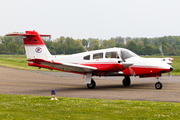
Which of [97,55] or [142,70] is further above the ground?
[97,55]

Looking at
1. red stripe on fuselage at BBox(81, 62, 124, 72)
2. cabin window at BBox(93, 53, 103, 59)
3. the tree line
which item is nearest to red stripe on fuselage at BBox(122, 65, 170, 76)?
red stripe on fuselage at BBox(81, 62, 124, 72)

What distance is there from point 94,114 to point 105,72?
30.2ft

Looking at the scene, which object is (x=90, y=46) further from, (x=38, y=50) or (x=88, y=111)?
(x=88, y=111)

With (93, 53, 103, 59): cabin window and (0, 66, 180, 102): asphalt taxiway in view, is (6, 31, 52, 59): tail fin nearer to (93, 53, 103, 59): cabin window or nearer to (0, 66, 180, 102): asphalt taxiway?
(0, 66, 180, 102): asphalt taxiway

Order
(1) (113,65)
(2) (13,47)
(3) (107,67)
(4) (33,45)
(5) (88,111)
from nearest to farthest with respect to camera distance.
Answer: (5) (88,111) < (1) (113,65) < (3) (107,67) < (4) (33,45) < (2) (13,47)

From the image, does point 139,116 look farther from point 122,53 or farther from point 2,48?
point 2,48

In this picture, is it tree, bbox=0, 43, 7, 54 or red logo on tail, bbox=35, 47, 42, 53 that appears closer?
red logo on tail, bbox=35, 47, 42, 53

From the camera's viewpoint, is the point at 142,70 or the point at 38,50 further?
the point at 38,50

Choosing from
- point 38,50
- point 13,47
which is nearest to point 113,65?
point 38,50

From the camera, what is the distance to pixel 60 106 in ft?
35.5

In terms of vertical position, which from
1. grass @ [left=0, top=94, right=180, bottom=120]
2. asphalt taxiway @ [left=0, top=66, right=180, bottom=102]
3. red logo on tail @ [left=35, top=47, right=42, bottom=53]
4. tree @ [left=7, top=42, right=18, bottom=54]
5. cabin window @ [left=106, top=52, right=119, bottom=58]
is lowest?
asphalt taxiway @ [left=0, top=66, right=180, bottom=102]

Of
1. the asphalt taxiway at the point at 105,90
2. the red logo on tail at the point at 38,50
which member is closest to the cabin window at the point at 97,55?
the asphalt taxiway at the point at 105,90

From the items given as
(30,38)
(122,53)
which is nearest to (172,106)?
(122,53)

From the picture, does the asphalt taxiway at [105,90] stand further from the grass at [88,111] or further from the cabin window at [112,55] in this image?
the grass at [88,111]
